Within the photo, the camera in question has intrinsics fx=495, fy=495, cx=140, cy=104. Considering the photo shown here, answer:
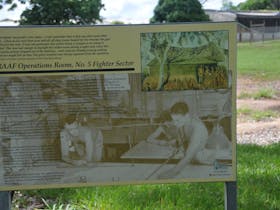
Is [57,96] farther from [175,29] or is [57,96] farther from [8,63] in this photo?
[175,29]

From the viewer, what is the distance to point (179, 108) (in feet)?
11.2

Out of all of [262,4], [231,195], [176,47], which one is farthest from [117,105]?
[262,4]

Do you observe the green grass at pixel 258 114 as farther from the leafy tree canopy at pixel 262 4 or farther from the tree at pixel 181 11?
the leafy tree canopy at pixel 262 4

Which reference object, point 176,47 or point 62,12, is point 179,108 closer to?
point 176,47

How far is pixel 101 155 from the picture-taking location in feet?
11.2

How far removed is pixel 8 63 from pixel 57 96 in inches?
15.5

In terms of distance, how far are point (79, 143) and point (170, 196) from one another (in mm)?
1345

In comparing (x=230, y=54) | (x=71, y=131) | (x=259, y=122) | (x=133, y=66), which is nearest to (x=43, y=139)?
(x=71, y=131)

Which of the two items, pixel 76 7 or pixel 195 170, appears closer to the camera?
pixel 195 170

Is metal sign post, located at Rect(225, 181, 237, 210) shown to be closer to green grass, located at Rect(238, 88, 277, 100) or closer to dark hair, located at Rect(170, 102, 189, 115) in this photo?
dark hair, located at Rect(170, 102, 189, 115)

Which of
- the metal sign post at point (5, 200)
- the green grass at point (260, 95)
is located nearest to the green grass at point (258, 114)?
the green grass at point (260, 95)

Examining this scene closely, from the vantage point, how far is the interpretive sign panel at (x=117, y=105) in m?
3.31

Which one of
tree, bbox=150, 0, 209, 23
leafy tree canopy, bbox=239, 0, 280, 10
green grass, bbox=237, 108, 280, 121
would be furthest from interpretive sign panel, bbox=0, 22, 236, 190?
leafy tree canopy, bbox=239, 0, 280, 10

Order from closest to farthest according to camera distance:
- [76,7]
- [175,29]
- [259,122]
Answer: [175,29] → [259,122] → [76,7]
